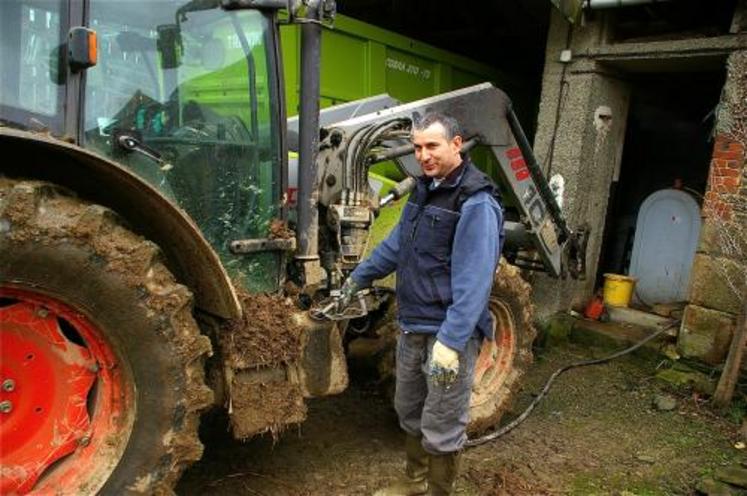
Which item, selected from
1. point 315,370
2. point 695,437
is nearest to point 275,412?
point 315,370

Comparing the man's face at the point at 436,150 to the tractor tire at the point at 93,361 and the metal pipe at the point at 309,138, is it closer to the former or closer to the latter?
the metal pipe at the point at 309,138

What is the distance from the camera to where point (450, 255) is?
2697mm

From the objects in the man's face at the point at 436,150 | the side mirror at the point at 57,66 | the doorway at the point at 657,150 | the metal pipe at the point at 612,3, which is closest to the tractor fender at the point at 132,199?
the side mirror at the point at 57,66

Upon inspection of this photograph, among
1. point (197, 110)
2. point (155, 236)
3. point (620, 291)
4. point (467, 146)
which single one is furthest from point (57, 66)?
point (620, 291)

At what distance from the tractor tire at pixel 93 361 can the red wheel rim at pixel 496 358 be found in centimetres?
199

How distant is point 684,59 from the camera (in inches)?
213

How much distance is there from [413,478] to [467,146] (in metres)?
1.78

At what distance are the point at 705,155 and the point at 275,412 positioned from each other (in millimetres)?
6171

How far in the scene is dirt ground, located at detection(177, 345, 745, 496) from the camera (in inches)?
131

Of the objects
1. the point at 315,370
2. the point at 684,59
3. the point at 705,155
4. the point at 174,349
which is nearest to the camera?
the point at 174,349

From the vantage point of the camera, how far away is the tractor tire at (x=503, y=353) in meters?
3.88

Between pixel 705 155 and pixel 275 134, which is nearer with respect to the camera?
pixel 275 134

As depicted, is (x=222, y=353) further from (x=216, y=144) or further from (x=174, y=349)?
(x=216, y=144)

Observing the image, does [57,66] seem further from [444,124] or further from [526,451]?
[526,451]
